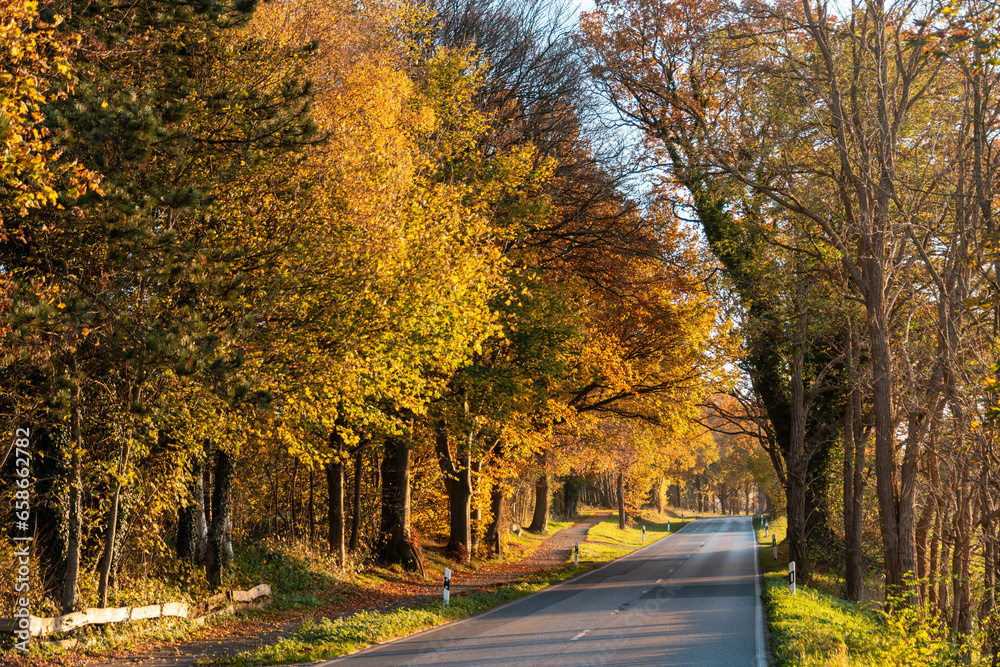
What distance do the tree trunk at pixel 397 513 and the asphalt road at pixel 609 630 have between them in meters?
4.17

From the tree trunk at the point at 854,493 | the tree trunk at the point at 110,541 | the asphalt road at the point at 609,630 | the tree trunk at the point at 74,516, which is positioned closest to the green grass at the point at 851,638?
the asphalt road at the point at 609,630

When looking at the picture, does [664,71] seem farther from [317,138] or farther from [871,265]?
[317,138]

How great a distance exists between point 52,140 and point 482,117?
1178 centimetres

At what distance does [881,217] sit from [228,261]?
1034cm

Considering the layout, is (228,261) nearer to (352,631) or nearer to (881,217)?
(352,631)

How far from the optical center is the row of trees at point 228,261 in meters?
9.32

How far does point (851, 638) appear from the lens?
12.1 m

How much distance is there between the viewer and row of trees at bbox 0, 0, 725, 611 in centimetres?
932

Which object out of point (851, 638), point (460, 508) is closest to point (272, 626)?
point (851, 638)

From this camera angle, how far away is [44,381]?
9.81 meters

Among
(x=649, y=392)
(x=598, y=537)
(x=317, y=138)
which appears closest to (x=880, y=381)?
(x=317, y=138)

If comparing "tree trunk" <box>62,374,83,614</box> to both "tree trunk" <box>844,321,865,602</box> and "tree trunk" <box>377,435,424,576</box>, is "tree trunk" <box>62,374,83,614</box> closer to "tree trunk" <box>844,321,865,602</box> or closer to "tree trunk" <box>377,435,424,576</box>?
"tree trunk" <box>377,435,424,576</box>

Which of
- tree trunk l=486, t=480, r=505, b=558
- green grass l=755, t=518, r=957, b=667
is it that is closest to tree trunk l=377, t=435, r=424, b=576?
tree trunk l=486, t=480, r=505, b=558

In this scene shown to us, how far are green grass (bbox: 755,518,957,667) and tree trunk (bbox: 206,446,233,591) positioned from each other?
9.82m
